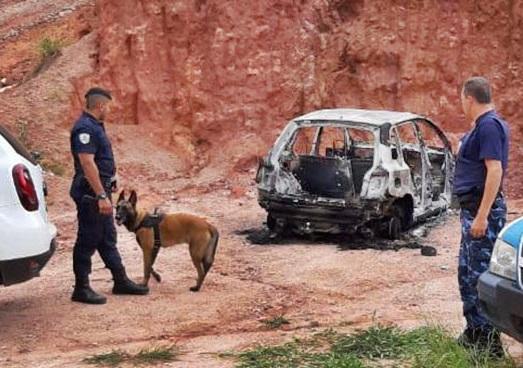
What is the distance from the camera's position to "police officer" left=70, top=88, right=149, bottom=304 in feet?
27.3

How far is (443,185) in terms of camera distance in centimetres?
1306

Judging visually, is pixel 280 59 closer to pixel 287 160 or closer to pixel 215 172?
pixel 215 172

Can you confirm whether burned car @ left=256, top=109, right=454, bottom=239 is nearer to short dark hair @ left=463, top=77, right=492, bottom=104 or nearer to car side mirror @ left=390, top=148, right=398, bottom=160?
car side mirror @ left=390, top=148, right=398, bottom=160

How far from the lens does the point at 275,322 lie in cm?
812

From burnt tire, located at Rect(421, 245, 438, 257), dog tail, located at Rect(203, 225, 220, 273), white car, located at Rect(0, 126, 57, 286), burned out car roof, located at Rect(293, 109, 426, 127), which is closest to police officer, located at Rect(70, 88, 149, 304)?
white car, located at Rect(0, 126, 57, 286)

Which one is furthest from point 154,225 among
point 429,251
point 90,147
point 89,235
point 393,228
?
point 393,228

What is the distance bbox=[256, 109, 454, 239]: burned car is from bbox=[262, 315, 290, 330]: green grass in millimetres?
3336

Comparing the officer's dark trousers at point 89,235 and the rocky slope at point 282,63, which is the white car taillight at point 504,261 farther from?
the rocky slope at point 282,63

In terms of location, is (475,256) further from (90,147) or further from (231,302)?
(90,147)

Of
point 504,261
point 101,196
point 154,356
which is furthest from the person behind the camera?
point 101,196

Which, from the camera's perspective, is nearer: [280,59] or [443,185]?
[443,185]

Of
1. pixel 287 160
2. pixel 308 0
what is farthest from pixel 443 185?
pixel 308 0

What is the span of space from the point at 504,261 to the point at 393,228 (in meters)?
5.96

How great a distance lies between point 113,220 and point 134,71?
9.31m
